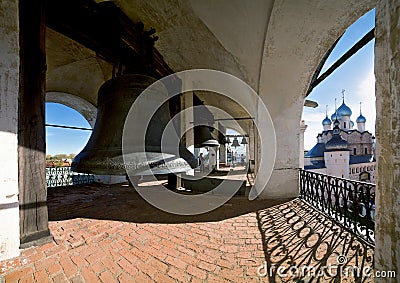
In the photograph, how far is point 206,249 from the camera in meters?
2.15

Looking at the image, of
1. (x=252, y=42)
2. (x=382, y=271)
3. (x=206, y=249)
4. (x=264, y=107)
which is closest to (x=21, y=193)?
(x=206, y=249)

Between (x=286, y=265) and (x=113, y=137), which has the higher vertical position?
(x=113, y=137)

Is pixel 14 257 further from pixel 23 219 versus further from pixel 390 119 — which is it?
pixel 390 119

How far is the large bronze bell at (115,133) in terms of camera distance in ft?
5.57

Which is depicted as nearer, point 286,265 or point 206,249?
point 286,265

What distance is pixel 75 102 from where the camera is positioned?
7.07 metres

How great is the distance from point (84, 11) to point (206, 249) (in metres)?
3.10

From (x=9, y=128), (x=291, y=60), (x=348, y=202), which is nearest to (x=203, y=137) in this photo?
(x=291, y=60)

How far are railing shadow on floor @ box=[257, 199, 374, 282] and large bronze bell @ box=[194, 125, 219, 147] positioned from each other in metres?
2.84

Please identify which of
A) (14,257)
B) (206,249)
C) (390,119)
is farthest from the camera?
(206,249)

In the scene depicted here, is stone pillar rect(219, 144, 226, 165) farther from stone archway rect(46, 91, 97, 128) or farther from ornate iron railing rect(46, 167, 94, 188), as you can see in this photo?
ornate iron railing rect(46, 167, 94, 188)

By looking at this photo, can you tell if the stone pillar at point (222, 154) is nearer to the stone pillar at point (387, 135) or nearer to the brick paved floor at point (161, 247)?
the brick paved floor at point (161, 247)
